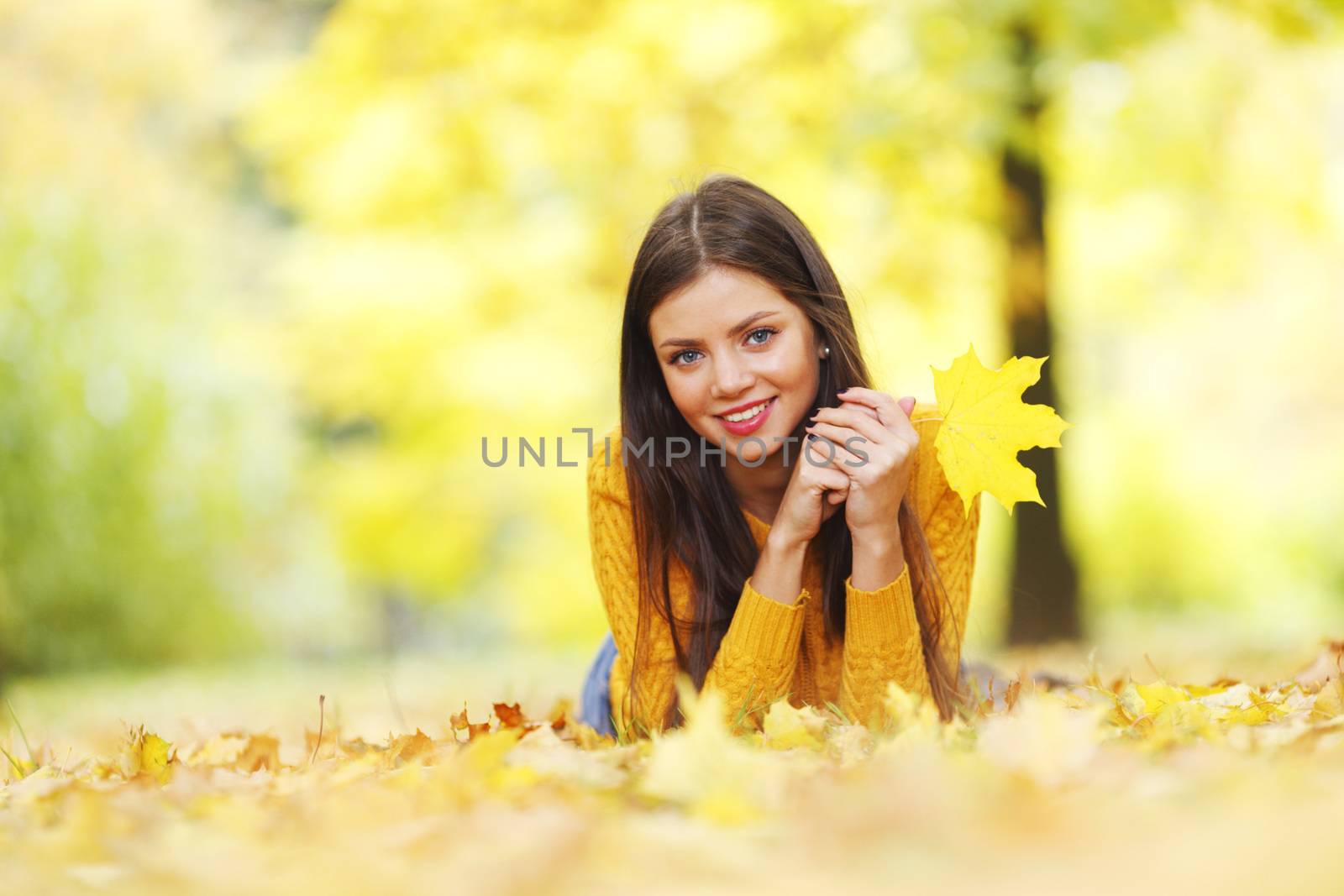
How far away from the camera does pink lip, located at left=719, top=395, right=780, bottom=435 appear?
2.27m

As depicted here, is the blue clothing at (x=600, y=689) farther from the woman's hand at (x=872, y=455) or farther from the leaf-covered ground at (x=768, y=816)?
the leaf-covered ground at (x=768, y=816)

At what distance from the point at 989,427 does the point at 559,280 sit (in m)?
6.08

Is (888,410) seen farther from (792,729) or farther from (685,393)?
(792,729)

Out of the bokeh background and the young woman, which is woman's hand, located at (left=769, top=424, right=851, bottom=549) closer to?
the young woman

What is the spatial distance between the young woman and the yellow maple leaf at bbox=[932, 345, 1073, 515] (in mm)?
87

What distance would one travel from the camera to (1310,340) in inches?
471

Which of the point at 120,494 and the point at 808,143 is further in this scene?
the point at 120,494

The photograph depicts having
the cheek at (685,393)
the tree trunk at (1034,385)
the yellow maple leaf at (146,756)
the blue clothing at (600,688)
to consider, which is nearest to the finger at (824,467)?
the cheek at (685,393)

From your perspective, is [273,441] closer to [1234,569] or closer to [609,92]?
[609,92]

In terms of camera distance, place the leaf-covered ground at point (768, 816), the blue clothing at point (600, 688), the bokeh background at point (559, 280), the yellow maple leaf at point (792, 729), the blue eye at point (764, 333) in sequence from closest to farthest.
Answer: the leaf-covered ground at point (768, 816) → the yellow maple leaf at point (792, 729) → the blue eye at point (764, 333) → the blue clothing at point (600, 688) → the bokeh background at point (559, 280)

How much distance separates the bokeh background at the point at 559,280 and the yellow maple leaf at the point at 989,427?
1.91 ft

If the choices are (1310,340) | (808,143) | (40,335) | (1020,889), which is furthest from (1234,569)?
(1020,889)

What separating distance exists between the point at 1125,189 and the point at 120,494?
7.12 metres

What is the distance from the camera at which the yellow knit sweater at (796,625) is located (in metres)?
2.17
